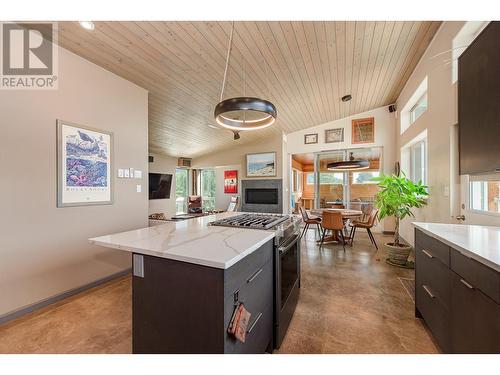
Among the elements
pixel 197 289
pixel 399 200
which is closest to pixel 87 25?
pixel 197 289

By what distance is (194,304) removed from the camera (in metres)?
1.08

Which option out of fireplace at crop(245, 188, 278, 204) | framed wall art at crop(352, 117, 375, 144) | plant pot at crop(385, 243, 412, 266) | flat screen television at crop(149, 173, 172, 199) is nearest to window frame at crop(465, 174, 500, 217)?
plant pot at crop(385, 243, 412, 266)

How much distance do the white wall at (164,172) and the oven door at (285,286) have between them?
17.3ft

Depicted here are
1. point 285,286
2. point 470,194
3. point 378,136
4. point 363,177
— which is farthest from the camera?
point 363,177

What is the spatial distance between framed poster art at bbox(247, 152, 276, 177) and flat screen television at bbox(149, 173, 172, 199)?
2500 mm

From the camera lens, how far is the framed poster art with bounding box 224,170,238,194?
7116 mm

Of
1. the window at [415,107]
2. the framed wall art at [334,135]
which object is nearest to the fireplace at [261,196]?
the framed wall art at [334,135]

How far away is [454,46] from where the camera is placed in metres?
2.54

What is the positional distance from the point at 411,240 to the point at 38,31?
238 inches

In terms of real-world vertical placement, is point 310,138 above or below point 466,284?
above

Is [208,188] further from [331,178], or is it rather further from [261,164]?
[331,178]

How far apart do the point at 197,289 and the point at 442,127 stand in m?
3.55

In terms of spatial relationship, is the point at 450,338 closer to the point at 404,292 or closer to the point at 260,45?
the point at 404,292
